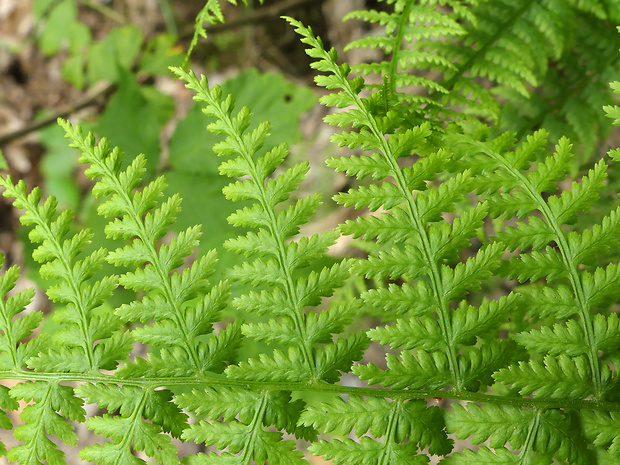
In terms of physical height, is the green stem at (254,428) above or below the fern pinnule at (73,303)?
below

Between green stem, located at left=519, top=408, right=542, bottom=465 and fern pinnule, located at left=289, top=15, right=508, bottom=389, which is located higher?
fern pinnule, located at left=289, top=15, right=508, bottom=389

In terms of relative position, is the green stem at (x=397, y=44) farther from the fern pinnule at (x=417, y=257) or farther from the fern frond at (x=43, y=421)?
the fern frond at (x=43, y=421)

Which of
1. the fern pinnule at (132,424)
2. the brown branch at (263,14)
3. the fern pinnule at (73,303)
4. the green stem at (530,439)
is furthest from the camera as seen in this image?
the brown branch at (263,14)

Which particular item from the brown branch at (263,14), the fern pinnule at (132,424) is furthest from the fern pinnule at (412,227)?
the brown branch at (263,14)

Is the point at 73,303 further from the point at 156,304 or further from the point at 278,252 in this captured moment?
the point at 278,252

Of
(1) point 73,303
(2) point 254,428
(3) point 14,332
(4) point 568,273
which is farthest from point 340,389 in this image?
(3) point 14,332

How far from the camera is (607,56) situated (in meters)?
1.82

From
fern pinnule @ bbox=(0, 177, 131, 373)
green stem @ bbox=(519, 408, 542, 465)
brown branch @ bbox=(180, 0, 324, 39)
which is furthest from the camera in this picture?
Result: brown branch @ bbox=(180, 0, 324, 39)

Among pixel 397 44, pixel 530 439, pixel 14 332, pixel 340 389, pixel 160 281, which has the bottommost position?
pixel 530 439

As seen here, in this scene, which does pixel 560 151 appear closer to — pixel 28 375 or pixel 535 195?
pixel 535 195

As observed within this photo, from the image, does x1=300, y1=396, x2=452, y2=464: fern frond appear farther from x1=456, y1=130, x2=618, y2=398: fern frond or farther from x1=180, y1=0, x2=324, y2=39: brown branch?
x1=180, y1=0, x2=324, y2=39: brown branch

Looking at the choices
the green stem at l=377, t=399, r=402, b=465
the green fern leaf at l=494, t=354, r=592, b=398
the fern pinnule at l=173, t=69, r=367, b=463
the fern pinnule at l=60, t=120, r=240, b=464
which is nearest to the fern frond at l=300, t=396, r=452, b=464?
the green stem at l=377, t=399, r=402, b=465

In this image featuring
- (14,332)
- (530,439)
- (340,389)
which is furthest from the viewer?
(14,332)

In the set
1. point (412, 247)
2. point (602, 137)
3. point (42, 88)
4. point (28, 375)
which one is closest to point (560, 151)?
point (412, 247)
